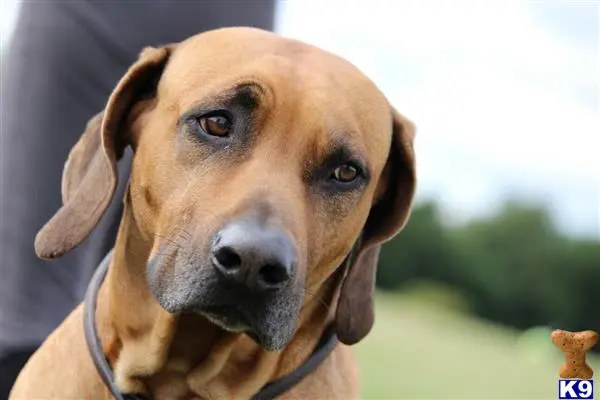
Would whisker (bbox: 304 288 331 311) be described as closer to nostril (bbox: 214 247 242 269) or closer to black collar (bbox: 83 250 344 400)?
black collar (bbox: 83 250 344 400)

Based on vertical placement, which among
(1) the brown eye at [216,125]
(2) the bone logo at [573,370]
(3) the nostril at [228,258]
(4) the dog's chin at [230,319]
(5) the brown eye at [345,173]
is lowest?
(2) the bone logo at [573,370]

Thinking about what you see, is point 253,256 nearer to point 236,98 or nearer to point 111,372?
point 236,98

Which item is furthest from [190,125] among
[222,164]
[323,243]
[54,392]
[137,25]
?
[137,25]

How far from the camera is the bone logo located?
9.48 ft

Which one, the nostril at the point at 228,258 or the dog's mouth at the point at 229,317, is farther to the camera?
the dog's mouth at the point at 229,317

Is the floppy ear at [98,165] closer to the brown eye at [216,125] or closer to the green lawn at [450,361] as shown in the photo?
the brown eye at [216,125]

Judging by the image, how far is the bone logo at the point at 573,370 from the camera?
2.89 meters

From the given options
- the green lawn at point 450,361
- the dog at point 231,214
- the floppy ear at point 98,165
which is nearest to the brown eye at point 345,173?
the dog at point 231,214

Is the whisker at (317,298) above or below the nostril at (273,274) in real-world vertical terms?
below

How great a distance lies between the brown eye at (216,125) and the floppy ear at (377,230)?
2.10 feet

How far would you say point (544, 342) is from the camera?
13.2 meters

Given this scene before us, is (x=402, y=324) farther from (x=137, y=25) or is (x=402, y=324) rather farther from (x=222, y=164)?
(x=222, y=164)

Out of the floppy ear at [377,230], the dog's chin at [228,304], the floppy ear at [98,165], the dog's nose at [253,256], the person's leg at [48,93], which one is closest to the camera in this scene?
the dog's nose at [253,256]

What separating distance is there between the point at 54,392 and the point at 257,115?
1.07 metres
